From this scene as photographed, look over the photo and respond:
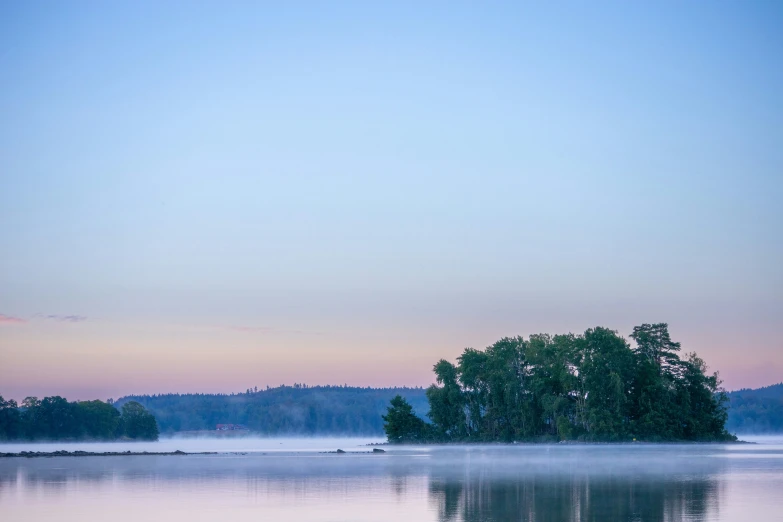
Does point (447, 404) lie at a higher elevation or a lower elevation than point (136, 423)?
higher

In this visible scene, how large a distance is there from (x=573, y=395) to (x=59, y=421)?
103 metres

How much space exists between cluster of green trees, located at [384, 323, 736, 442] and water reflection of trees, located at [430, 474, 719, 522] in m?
58.8

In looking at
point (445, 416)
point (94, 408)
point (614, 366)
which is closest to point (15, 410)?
point (94, 408)

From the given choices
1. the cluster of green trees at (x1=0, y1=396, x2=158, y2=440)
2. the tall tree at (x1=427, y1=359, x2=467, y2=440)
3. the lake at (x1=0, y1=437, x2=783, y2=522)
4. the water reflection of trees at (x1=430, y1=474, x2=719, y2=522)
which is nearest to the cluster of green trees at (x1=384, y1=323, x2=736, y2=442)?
the tall tree at (x1=427, y1=359, x2=467, y2=440)

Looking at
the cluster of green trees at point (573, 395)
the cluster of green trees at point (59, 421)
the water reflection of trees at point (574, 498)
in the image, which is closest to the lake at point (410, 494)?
the water reflection of trees at point (574, 498)

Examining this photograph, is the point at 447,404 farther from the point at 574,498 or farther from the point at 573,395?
the point at 574,498

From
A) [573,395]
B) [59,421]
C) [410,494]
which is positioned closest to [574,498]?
[410,494]

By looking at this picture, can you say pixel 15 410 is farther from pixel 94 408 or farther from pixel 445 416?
pixel 445 416

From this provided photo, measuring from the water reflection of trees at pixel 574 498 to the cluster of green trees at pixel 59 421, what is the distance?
135m

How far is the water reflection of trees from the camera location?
27.5 metres

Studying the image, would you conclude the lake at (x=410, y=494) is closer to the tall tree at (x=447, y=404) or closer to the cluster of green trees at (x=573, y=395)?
the cluster of green trees at (x=573, y=395)

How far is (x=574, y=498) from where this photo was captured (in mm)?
33156

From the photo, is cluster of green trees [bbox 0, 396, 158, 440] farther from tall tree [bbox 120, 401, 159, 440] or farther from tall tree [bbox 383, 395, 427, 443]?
tall tree [bbox 383, 395, 427, 443]

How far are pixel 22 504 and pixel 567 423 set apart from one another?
7852 cm
